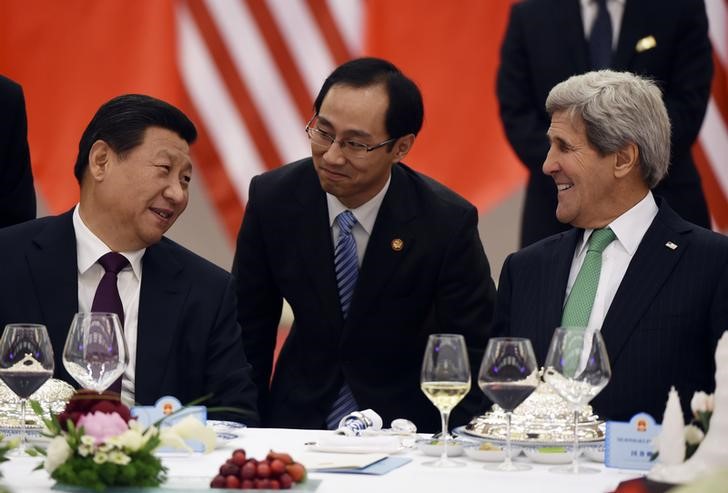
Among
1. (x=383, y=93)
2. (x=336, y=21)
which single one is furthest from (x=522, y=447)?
(x=336, y=21)

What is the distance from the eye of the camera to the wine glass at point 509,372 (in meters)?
2.67

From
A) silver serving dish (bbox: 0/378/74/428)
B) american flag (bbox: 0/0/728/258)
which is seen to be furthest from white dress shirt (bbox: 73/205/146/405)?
american flag (bbox: 0/0/728/258)

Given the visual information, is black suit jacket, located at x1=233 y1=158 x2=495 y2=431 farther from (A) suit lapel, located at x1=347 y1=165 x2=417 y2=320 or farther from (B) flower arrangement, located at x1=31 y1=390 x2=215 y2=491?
(B) flower arrangement, located at x1=31 y1=390 x2=215 y2=491

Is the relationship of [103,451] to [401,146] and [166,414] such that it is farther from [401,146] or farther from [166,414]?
[401,146]

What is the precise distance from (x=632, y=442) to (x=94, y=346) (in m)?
1.08

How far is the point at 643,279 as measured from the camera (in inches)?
142

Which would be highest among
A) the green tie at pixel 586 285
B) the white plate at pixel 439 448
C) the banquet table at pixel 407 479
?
the green tie at pixel 586 285

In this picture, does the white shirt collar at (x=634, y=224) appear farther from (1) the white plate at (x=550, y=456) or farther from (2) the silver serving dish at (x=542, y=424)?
(1) the white plate at (x=550, y=456)

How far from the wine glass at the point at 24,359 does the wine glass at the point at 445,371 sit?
2.50 feet

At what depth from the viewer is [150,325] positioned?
3689mm

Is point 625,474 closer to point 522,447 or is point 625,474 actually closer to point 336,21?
point 522,447

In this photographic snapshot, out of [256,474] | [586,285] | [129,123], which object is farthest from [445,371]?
[129,123]

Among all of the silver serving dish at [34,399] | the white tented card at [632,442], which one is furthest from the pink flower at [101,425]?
the white tented card at [632,442]

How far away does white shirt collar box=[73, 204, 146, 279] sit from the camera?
12.3ft
